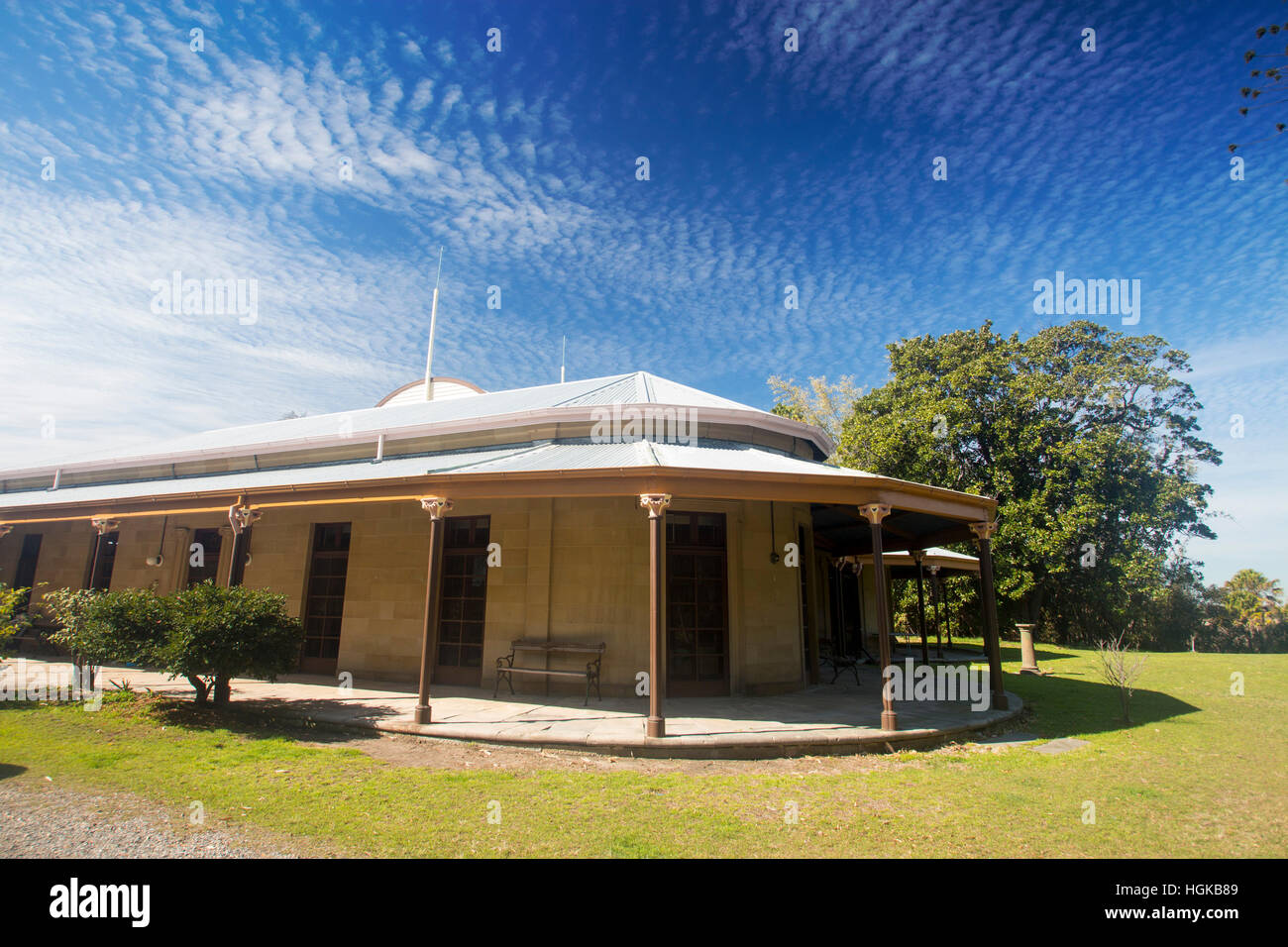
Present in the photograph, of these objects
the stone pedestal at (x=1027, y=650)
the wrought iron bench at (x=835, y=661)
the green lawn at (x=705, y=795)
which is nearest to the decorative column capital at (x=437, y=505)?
the green lawn at (x=705, y=795)

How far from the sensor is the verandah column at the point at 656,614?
653 centimetres

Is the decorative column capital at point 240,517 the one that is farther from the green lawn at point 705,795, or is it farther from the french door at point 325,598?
the green lawn at point 705,795

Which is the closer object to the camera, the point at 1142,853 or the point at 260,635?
the point at 1142,853

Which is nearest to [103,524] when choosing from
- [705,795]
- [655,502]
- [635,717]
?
[635,717]

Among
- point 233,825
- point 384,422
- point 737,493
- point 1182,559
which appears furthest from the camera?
point 1182,559

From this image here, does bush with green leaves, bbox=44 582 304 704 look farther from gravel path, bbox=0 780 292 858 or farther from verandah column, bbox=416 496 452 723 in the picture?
gravel path, bbox=0 780 292 858

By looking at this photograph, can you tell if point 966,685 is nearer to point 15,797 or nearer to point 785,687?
point 785,687

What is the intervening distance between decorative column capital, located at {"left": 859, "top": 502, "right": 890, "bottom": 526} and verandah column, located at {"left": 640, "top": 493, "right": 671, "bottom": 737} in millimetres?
2525

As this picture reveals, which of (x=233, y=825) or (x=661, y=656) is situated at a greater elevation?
(x=661, y=656)

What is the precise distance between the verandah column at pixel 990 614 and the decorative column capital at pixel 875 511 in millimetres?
1887

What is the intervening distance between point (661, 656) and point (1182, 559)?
2344 cm

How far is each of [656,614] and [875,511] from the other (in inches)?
118
